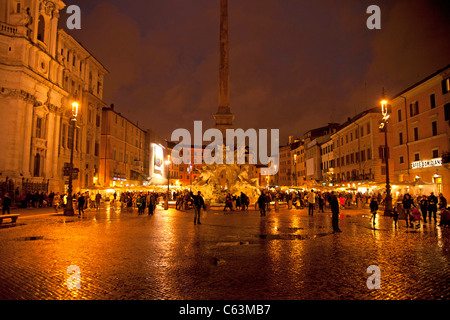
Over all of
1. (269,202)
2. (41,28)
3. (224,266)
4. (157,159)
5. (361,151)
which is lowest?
(224,266)

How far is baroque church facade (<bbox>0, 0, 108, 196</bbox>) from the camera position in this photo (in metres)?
27.7

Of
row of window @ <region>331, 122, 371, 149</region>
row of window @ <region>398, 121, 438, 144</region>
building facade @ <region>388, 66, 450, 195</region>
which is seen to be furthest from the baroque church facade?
row of window @ <region>331, 122, 371, 149</region>

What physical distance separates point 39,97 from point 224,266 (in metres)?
31.5

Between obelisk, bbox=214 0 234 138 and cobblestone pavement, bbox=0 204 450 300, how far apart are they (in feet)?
62.4

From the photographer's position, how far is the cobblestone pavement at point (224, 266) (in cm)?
476

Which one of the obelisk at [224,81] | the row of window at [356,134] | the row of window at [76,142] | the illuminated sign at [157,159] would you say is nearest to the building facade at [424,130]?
the row of window at [356,134]

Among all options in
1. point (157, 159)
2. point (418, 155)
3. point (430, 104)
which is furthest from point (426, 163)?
point (157, 159)

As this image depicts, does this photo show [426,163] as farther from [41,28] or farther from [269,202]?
[41,28]

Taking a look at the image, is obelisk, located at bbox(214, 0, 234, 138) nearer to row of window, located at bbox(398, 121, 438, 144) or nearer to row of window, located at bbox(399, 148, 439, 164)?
row of window, located at bbox(398, 121, 438, 144)

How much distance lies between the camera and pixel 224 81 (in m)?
29.4

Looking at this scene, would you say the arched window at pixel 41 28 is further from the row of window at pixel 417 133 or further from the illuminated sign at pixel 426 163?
the illuminated sign at pixel 426 163

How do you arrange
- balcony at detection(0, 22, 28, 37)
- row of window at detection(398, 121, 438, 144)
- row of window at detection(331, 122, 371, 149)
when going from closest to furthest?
1. balcony at detection(0, 22, 28, 37)
2. row of window at detection(398, 121, 438, 144)
3. row of window at detection(331, 122, 371, 149)

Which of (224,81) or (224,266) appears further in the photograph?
(224,81)

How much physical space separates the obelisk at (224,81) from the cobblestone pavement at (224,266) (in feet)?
62.4
